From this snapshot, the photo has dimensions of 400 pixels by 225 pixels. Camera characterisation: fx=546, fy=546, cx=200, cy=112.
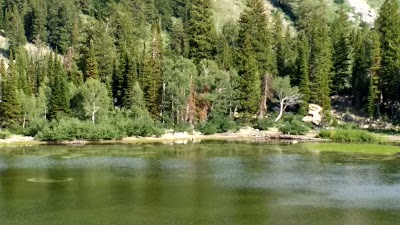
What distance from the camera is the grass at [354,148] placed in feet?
217

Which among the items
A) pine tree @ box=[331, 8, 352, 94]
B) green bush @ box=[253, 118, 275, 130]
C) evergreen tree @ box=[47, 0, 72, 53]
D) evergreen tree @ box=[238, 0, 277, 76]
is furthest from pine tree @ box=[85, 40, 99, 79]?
evergreen tree @ box=[47, 0, 72, 53]

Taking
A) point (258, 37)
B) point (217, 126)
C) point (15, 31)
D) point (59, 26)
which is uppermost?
point (59, 26)

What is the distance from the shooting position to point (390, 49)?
95.2m

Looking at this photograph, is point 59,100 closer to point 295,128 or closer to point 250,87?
point 250,87

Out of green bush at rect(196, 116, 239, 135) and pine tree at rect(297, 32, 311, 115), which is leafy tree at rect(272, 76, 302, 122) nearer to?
pine tree at rect(297, 32, 311, 115)

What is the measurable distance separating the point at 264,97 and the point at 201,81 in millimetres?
12576

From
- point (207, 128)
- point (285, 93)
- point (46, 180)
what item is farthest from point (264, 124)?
point (46, 180)

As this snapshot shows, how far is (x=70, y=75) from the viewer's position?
102938 mm

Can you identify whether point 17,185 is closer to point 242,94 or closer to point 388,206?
point 388,206

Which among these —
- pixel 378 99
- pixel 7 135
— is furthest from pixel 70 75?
pixel 378 99

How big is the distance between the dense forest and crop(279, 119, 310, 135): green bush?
8714 mm

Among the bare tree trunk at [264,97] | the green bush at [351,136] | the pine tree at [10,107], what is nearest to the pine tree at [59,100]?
the pine tree at [10,107]

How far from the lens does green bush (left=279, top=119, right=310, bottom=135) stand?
3307 inches

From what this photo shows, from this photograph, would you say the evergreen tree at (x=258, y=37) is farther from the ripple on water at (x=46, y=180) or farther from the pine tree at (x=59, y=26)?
the ripple on water at (x=46, y=180)
